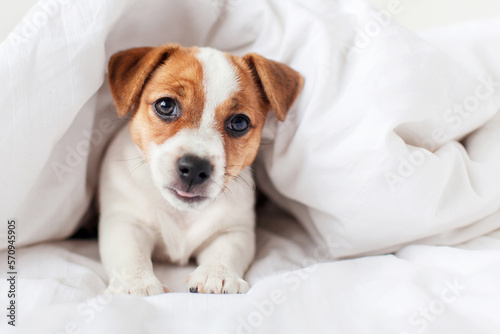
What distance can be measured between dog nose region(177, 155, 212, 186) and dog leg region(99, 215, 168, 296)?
1.24 ft

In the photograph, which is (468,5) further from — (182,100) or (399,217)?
(182,100)

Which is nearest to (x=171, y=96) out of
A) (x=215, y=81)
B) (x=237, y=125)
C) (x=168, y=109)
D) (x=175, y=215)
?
(x=168, y=109)

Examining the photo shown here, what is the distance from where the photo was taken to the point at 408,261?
176 cm

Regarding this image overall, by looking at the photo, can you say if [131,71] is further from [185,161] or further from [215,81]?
[185,161]

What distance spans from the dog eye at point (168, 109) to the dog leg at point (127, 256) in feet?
1.68

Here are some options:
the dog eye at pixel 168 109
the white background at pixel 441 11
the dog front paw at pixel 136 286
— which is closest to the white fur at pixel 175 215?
the dog front paw at pixel 136 286

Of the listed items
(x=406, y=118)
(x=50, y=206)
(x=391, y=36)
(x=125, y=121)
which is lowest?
(x=50, y=206)

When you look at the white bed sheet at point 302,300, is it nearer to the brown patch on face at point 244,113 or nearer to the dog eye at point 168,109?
the brown patch on face at point 244,113

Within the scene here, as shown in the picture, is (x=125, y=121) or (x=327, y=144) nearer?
(x=327, y=144)

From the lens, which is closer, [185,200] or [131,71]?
[185,200]

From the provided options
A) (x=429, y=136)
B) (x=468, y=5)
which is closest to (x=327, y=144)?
(x=429, y=136)

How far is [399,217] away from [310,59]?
79 cm

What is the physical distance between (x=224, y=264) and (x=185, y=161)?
1.54 feet

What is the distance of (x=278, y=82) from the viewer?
194 centimetres
